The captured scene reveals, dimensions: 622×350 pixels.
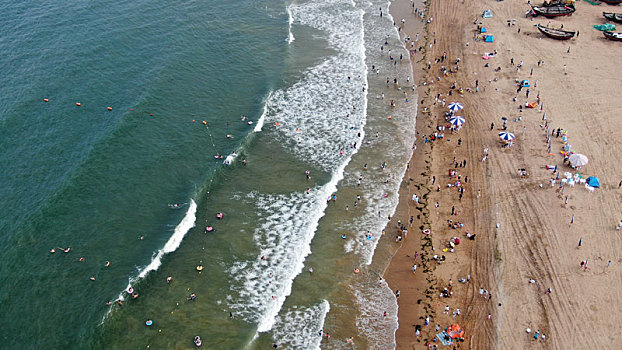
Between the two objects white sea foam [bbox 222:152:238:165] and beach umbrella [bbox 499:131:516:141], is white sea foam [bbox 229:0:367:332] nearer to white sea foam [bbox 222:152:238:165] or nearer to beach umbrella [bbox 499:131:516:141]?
white sea foam [bbox 222:152:238:165]

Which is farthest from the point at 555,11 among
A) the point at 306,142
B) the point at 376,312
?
the point at 376,312

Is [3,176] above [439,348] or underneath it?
above

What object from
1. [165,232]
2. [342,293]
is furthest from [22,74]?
[342,293]

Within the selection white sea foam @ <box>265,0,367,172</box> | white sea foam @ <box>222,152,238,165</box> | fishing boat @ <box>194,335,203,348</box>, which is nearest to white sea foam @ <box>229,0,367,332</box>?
white sea foam @ <box>265,0,367,172</box>

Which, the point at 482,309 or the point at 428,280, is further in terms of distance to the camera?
the point at 428,280

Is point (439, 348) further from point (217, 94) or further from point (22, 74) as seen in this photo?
point (22, 74)

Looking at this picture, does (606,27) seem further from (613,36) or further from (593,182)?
(593,182)
